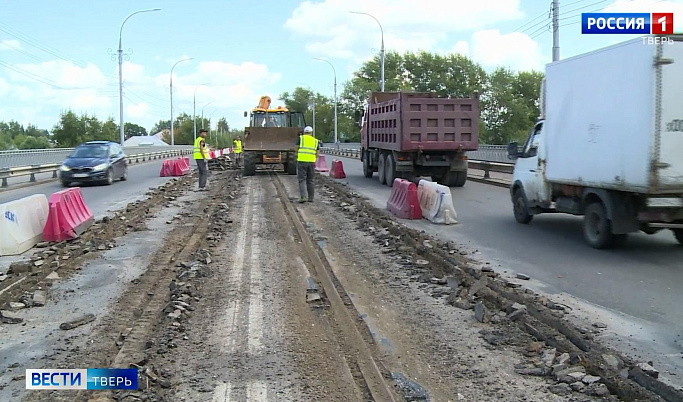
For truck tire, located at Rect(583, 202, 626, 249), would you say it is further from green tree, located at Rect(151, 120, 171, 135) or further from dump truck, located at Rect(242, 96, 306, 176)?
green tree, located at Rect(151, 120, 171, 135)

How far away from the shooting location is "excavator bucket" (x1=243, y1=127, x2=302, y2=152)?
27.3 meters

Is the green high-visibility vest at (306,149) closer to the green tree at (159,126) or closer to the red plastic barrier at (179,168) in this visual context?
the red plastic barrier at (179,168)

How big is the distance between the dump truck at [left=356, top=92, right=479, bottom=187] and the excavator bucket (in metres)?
7.04

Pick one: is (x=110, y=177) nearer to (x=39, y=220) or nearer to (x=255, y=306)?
(x=39, y=220)

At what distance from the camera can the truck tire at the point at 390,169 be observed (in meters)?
→ 21.1

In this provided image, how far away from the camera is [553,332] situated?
5719 mm

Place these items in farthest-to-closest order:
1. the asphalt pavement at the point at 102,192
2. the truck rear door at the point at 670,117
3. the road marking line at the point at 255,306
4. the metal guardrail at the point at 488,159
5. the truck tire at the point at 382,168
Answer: the metal guardrail at the point at 488,159 < the truck tire at the point at 382,168 < the asphalt pavement at the point at 102,192 < the truck rear door at the point at 670,117 < the road marking line at the point at 255,306

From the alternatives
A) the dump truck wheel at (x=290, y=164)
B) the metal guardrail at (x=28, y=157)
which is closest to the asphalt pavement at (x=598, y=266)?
the dump truck wheel at (x=290, y=164)

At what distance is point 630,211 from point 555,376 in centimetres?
534

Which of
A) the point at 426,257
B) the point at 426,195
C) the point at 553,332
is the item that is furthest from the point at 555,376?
the point at 426,195

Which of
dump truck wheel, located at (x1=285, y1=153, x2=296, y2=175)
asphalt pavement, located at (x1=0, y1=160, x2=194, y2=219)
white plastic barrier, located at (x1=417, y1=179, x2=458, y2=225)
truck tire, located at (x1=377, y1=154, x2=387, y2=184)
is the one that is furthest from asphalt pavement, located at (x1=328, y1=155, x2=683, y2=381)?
dump truck wheel, located at (x1=285, y1=153, x2=296, y2=175)

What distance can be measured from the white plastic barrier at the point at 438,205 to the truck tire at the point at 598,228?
10.2 ft

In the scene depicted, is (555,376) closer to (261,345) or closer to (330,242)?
(261,345)

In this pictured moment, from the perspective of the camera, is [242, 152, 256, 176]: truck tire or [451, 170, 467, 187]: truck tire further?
[242, 152, 256, 176]: truck tire
